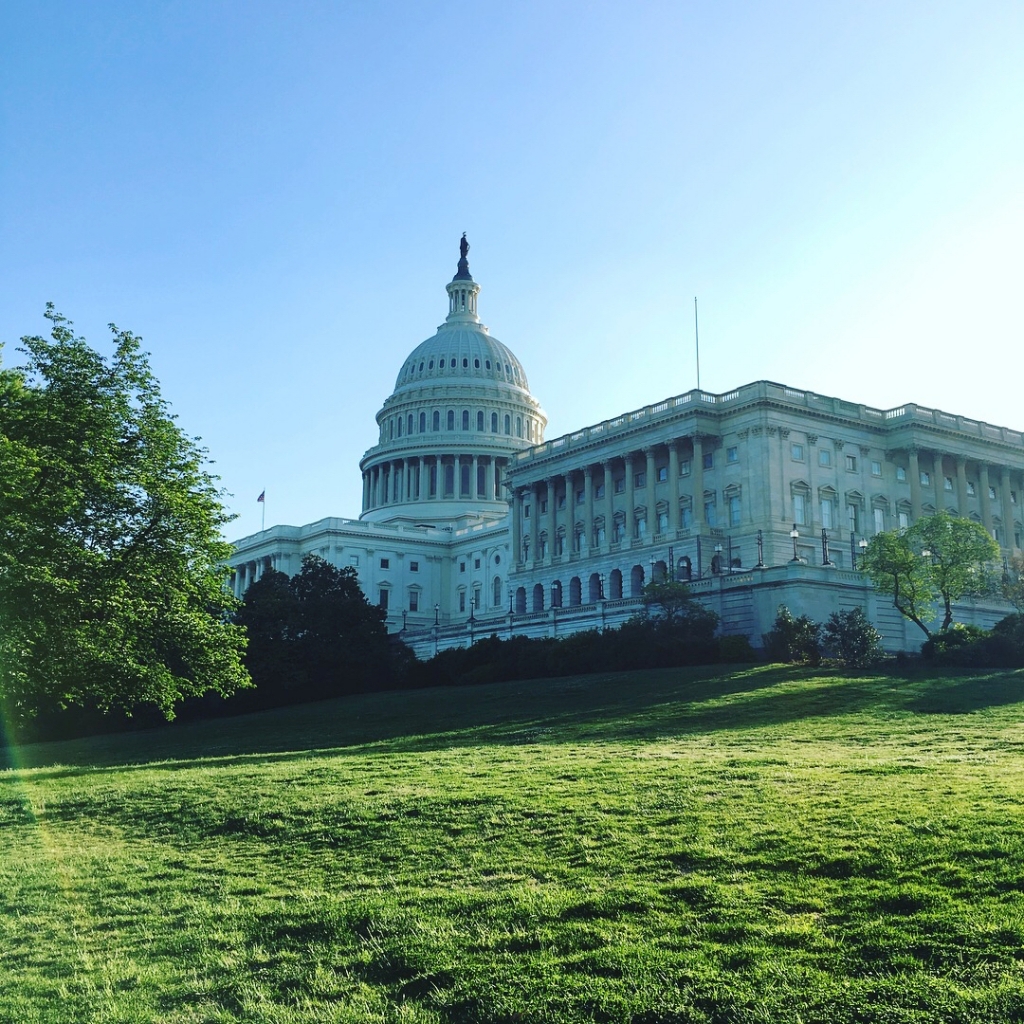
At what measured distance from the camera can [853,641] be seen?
62.0 metres

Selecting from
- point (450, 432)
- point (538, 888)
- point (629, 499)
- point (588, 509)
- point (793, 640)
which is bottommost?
point (538, 888)

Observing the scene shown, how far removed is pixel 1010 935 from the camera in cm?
1396

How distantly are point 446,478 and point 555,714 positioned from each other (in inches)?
4681

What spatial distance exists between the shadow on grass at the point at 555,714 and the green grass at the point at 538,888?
693 cm

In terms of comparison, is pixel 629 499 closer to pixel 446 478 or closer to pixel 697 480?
pixel 697 480

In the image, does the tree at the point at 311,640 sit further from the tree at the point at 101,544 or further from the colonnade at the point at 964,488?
the colonnade at the point at 964,488

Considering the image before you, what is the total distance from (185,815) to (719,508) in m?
76.1

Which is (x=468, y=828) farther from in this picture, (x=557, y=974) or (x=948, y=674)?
(x=948, y=674)

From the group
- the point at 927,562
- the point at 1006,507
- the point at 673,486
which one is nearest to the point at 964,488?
the point at 1006,507

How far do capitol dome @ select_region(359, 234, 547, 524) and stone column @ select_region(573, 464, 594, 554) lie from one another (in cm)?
4535

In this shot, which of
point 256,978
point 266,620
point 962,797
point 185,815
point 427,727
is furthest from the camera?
point 266,620

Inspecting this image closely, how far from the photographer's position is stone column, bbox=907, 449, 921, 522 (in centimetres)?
10106

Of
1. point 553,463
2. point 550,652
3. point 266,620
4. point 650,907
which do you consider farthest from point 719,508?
point 650,907

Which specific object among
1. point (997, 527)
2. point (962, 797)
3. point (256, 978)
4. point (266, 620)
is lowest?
point (256, 978)
